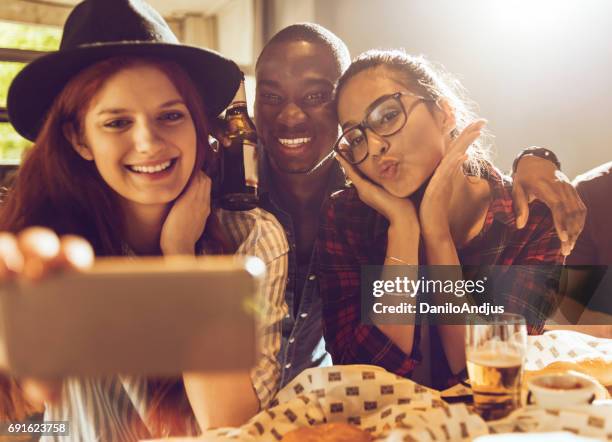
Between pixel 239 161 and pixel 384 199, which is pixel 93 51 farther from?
pixel 384 199

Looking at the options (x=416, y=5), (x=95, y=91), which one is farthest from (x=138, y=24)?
(x=416, y=5)

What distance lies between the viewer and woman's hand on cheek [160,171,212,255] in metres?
1.12

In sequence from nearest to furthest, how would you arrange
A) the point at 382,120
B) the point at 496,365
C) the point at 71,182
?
1. the point at 496,365
2. the point at 71,182
3. the point at 382,120

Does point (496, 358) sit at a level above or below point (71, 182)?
below

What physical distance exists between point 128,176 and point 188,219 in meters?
0.14

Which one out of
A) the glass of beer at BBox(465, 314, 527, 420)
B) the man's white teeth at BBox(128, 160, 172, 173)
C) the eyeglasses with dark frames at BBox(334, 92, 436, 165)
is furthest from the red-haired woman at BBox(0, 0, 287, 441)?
the glass of beer at BBox(465, 314, 527, 420)

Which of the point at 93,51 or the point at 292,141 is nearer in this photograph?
the point at 93,51

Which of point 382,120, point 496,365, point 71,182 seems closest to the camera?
point 496,365

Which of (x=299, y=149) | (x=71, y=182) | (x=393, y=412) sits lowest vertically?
(x=393, y=412)

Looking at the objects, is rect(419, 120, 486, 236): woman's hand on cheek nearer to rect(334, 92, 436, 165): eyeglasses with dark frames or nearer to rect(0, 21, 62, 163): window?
rect(334, 92, 436, 165): eyeglasses with dark frames

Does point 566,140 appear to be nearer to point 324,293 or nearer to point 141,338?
point 324,293

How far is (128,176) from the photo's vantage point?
107 cm

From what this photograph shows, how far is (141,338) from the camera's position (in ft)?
2.24

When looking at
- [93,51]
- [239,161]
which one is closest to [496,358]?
[239,161]
